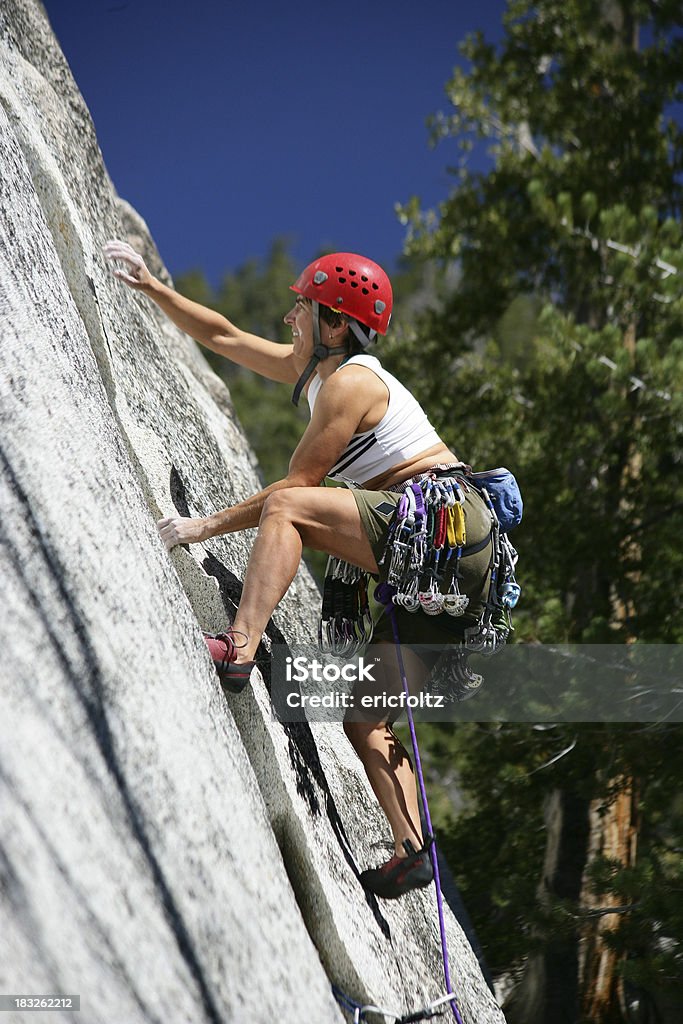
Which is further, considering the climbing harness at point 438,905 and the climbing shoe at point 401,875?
the climbing shoe at point 401,875

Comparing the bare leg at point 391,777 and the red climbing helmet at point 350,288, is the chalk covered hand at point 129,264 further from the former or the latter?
the bare leg at point 391,777

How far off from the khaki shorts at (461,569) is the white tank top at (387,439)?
7.2 inches

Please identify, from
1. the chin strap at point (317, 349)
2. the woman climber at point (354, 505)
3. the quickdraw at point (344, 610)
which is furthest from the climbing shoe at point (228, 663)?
the chin strap at point (317, 349)

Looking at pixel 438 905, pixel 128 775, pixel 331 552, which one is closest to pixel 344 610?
pixel 331 552

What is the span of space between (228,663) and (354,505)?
2.41 ft

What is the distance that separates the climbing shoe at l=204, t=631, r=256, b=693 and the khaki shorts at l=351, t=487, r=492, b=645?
64 centimetres

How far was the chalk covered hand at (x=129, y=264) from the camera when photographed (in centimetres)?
437

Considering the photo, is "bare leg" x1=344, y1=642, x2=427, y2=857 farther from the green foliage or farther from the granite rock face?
the green foliage

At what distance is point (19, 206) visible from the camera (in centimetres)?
322

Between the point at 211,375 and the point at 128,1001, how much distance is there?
4712 millimetres

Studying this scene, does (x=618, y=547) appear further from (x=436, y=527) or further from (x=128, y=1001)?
(x=128, y=1001)

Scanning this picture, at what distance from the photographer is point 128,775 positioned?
2.39m

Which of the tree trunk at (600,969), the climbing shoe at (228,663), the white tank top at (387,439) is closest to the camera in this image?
the climbing shoe at (228,663)

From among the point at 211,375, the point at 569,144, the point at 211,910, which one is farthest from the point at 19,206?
the point at 569,144
